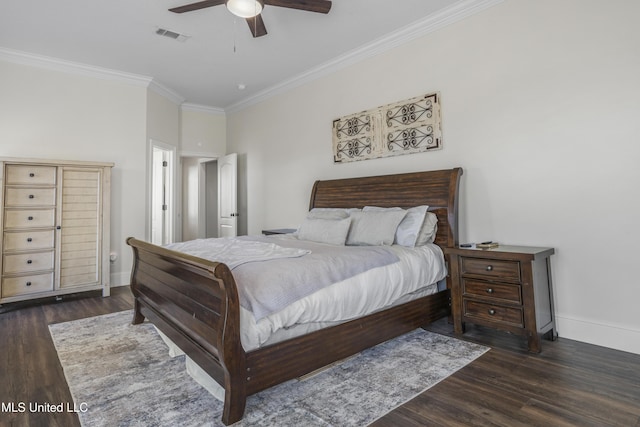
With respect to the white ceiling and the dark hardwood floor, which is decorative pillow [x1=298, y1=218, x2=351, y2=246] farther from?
the white ceiling

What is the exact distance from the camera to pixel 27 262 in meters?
3.83

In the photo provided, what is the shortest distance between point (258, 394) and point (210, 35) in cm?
369

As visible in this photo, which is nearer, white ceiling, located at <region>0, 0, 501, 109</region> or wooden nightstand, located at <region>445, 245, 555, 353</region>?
wooden nightstand, located at <region>445, 245, 555, 353</region>

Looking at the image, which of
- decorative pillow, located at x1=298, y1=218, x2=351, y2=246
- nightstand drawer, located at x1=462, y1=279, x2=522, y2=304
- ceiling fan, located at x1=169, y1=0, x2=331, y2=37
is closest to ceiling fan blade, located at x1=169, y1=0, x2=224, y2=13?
ceiling fan, located at x1=169, y1=0, x2=331, y2=37

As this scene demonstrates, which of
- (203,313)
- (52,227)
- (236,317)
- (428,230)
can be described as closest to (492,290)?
(428,230)

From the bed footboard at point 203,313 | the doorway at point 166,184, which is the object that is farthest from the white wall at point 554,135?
the doorway at point 166,184

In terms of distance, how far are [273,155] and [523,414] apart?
4.71m

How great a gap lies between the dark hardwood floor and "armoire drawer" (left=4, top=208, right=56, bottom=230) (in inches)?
58.4

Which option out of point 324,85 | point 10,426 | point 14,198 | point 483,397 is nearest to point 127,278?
point 14,198

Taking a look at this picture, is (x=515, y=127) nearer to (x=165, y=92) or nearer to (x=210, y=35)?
(x=210, y=35)

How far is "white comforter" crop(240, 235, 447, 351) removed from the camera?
177cm

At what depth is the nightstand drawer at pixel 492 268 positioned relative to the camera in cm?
251

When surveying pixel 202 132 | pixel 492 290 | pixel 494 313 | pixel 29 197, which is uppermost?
pixel 202 132

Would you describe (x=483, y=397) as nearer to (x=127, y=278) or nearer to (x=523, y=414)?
(x=523, y=414)
